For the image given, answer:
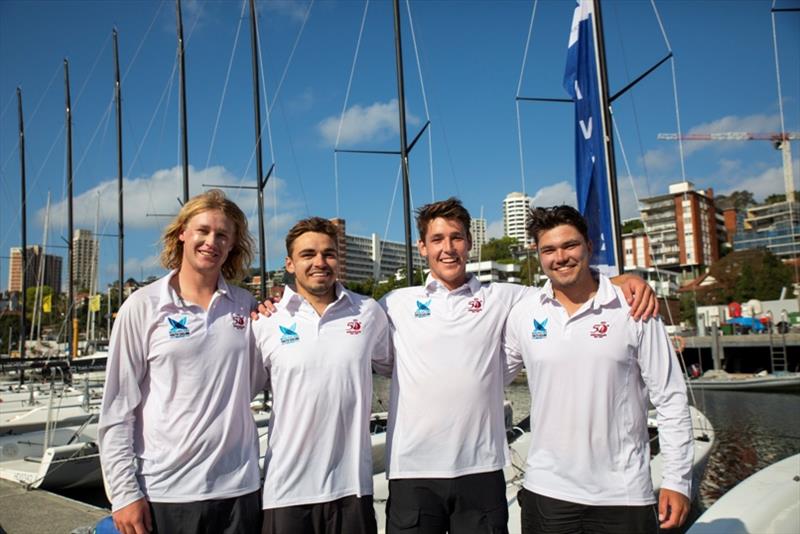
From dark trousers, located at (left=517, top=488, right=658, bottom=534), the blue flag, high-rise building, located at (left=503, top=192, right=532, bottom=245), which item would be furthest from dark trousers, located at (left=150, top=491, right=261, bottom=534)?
high-rise building, located at (left=503, top=192, right=532, bottom=245)

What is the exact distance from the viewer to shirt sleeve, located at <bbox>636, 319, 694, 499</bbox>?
8.75ft

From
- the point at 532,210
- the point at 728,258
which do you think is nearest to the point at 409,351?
the point at 532,210

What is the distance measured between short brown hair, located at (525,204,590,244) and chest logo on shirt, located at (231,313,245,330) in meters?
1.58

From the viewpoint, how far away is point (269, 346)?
2.90 metres

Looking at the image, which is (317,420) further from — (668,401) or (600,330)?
(668,401)

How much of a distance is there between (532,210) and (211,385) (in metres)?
1.87

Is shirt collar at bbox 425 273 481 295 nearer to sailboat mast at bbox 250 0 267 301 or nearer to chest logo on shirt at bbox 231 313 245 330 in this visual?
chest logo on shirt at bbox 231 313 245 330

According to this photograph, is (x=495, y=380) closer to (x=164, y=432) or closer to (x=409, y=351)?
(x=409, y=351)

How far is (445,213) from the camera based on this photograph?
10.9 feet

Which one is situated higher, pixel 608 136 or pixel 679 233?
pixel 679 233

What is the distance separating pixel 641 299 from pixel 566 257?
409mm

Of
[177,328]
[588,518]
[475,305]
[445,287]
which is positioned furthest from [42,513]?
[588,518]

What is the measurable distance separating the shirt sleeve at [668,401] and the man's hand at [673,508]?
35mm

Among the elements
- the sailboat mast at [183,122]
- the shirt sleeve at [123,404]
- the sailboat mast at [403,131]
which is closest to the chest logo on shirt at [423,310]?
the shirt sleeve at [123,404]
